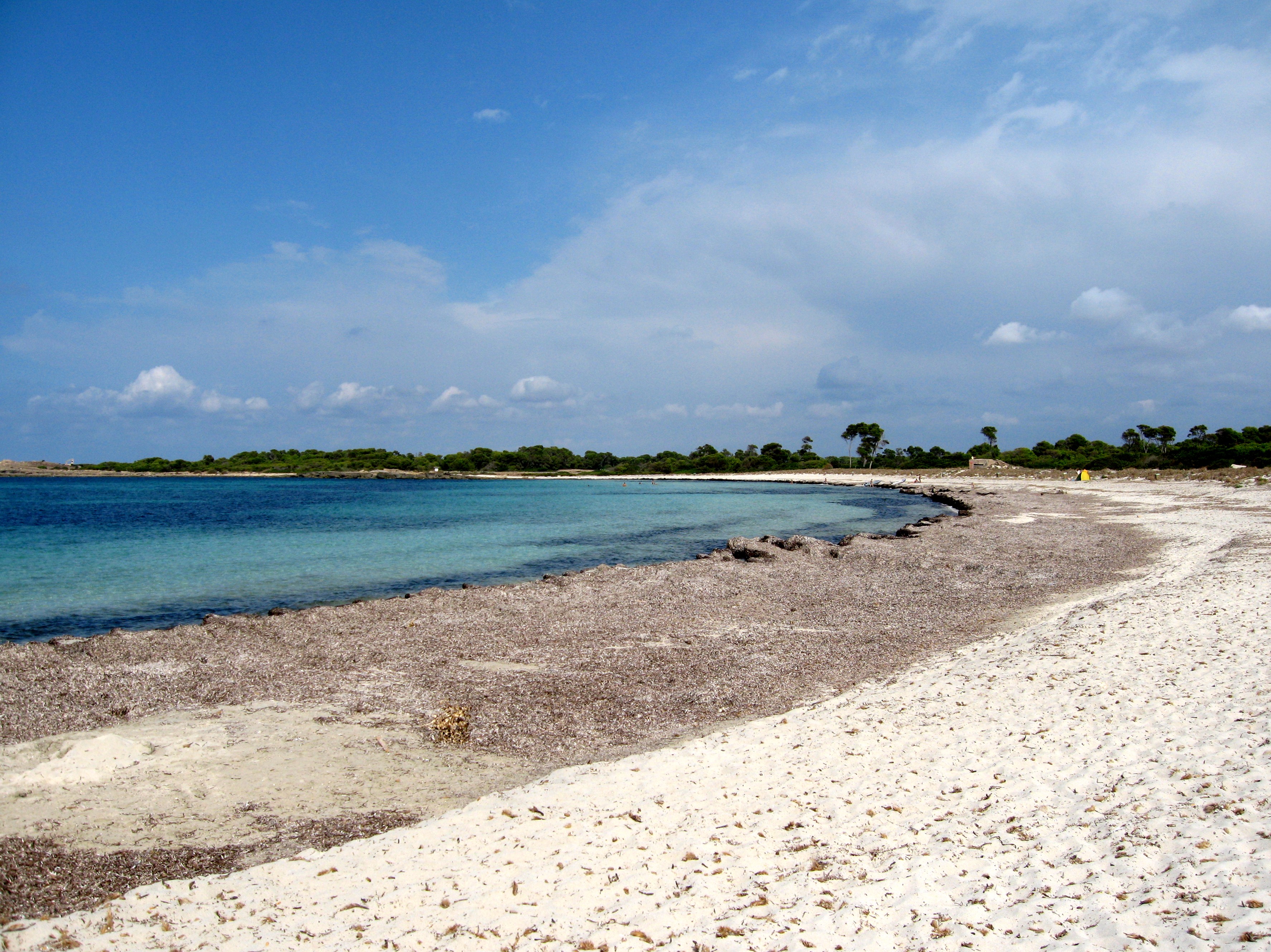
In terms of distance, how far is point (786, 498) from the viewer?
7706 centimetres

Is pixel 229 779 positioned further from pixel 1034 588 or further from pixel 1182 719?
pixel 1034 588

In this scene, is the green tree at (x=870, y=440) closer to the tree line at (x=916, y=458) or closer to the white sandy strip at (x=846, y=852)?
the tree line at (x=916, y=458)

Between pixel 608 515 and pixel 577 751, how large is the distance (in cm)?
4640

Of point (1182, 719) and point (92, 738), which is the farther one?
point (92, 738)

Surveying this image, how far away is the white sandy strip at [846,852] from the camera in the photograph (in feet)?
14.8

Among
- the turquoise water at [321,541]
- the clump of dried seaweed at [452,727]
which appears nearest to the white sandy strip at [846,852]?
the clump of dried seaweed at [452,727]

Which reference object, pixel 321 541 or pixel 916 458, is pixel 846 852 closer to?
pixel 321 541

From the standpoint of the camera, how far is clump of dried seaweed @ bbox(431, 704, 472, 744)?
8.82 m

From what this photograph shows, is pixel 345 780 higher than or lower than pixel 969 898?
lower

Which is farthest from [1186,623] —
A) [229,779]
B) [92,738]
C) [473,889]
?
[92,738]

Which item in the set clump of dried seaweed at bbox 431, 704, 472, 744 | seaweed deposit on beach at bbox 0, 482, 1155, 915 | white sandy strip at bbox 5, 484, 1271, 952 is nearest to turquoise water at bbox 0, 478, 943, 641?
seaweed deposit on beach at bbox 0, 482, 1155, 915

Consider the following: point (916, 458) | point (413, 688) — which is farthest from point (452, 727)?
point (916, 458)

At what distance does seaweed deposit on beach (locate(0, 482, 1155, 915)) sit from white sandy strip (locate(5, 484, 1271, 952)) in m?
0.97

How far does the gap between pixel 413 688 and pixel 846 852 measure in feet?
25.4
